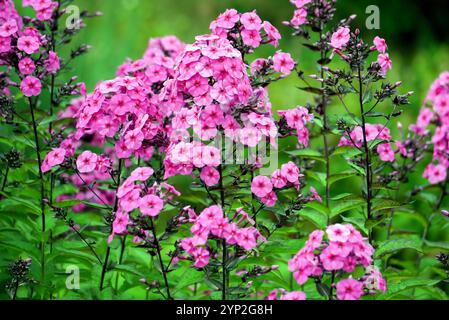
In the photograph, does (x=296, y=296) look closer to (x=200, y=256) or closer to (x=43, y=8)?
(x=200, y=256)

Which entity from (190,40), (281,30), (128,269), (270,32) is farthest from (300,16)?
(190,40)

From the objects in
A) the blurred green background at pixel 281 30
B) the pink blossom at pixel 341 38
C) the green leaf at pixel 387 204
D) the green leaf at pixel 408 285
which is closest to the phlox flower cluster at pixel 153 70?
the pink blossom at pixel 341 38

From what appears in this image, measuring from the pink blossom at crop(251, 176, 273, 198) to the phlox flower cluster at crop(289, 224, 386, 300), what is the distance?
338 millimetres

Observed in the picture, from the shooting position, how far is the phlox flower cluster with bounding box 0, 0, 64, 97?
317 centimetres

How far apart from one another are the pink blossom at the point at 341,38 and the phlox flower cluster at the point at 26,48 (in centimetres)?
139

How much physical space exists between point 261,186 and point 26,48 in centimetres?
134

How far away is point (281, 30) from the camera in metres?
10.1

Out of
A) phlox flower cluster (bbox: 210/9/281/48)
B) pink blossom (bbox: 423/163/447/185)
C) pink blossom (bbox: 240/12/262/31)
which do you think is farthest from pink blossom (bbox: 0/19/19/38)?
pink blossom (bbox: 423/163/447/185)

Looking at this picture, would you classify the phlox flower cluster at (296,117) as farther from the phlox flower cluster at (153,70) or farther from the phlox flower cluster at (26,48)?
the phlox flower cluster at (26,48)

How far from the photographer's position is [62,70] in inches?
150

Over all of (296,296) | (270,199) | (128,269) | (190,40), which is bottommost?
(296,296)

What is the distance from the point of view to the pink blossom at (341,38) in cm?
293

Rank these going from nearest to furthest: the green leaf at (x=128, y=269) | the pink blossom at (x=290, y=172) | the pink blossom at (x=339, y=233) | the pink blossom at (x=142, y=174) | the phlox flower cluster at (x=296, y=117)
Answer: the pink blossom at (x=339, y=233) → the pink blossom at (x=142, y=174) → the pink blossom at (x=290, y=172) → the phlox flower cluster at (x=296, y=117) → the green leaf at (x=128, y=269)
